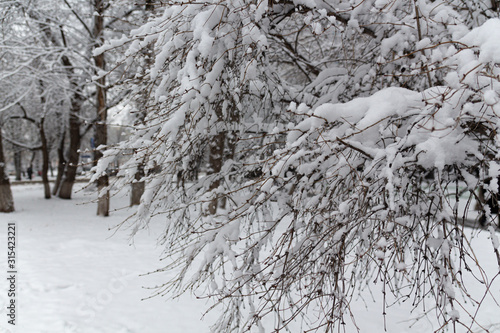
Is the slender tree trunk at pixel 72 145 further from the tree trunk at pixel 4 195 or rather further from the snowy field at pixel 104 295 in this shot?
the snowy field at pixel 104 295

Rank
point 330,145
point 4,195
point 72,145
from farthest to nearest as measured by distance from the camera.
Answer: point 72,145 → point 4,195 → point 330,145

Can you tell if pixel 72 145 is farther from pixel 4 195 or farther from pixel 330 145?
pixel 330 145

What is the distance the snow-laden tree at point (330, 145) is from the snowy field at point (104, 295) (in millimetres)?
689

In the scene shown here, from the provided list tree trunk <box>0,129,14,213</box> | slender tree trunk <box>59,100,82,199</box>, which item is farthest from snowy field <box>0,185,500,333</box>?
slender tree trunk <box>59,100,82,199</box>

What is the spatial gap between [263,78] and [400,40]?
1440mm

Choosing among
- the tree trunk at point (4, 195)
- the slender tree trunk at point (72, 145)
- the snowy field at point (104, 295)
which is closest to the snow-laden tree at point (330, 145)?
the snowy field at point (104, 295)

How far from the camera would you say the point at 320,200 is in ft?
9.41

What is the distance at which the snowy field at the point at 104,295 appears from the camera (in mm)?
4574

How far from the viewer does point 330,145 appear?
2.55 m

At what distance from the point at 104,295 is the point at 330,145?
4520 mm

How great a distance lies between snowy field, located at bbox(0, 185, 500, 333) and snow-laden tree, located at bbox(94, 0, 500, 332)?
689 millimetres

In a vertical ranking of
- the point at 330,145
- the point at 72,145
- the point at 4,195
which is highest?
the point at 72,145

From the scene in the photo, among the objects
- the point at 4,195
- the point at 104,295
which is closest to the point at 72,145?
the point at 4,195

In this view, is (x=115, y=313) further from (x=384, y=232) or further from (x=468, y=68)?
(x=468, y=68)
